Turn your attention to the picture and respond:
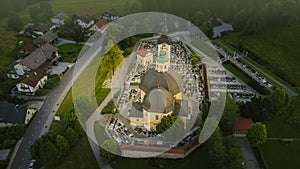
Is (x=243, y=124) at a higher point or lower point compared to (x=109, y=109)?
lower

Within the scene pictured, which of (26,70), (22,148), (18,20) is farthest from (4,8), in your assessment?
(22,148)

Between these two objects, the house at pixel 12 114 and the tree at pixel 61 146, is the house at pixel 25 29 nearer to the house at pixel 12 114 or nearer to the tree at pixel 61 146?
the house at pixel 12 114

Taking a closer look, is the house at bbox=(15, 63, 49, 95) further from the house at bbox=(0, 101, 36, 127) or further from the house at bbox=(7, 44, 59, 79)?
the house at bbox=(0, 101, 36, 127)

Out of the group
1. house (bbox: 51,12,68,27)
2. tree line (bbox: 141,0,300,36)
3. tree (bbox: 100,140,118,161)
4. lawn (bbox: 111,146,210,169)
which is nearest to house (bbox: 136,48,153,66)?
tree line (bbox: 141,0,300,36)

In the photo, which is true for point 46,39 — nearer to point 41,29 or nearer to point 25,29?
point 41,29

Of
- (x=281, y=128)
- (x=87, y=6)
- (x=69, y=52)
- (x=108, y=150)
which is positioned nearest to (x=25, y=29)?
(x=69, y=52)

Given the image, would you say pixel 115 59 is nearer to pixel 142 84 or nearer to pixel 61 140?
pixel 142 84
